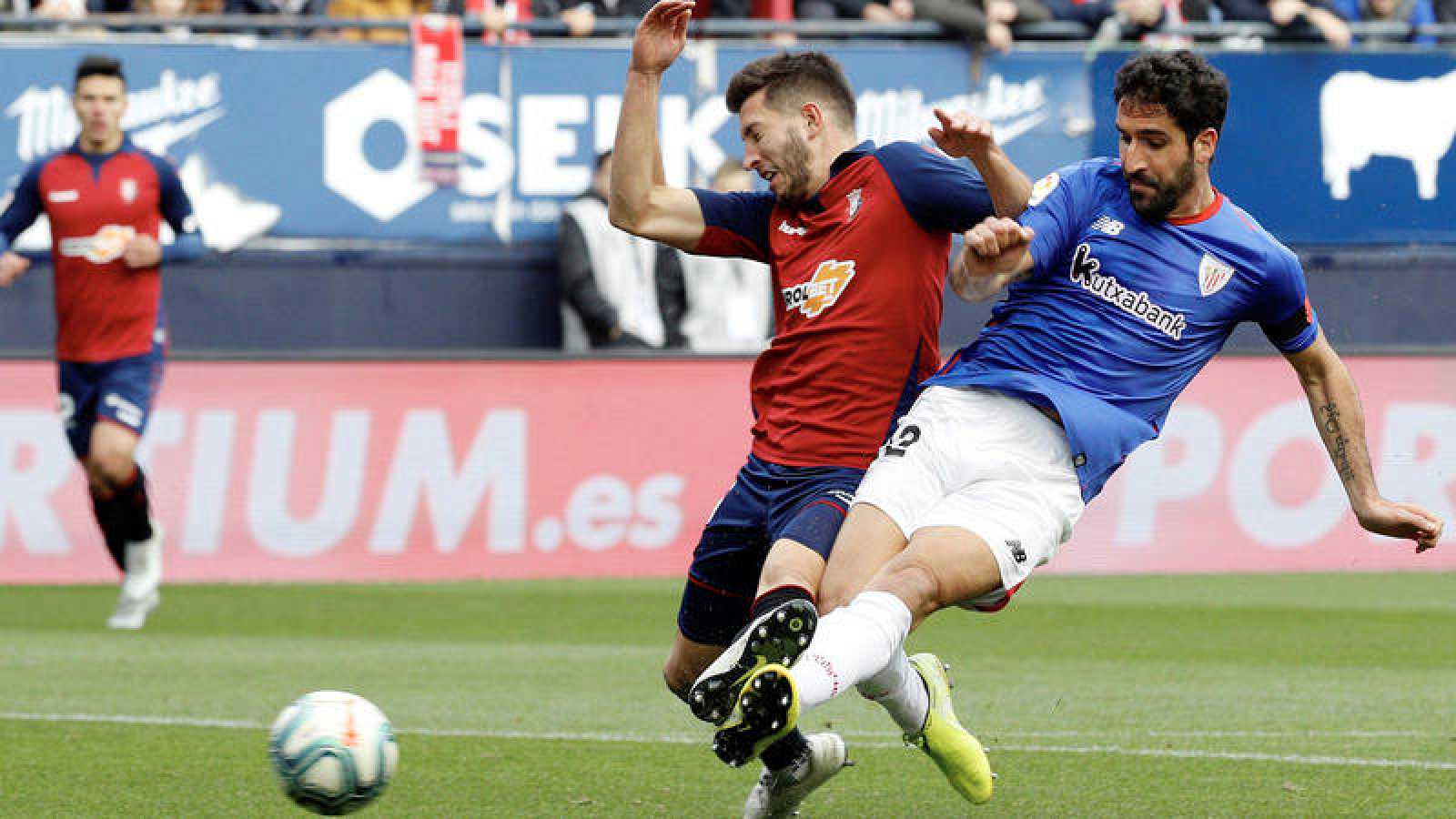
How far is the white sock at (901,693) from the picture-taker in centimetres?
577

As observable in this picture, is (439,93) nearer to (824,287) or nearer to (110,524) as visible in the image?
(110,524)

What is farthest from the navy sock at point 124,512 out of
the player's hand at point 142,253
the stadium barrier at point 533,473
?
the stadium barrier at point 533,473

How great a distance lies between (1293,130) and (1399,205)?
82 centimetres

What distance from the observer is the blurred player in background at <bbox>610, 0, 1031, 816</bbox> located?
615 cm

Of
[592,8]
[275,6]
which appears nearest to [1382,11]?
[592,8]

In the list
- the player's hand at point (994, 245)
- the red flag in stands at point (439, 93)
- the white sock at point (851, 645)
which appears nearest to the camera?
the white sock at point (851, 645)

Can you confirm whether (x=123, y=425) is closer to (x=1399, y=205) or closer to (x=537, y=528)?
(x=537, y=528)

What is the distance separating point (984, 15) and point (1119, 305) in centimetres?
878

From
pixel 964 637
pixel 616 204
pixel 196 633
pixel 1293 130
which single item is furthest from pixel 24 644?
pixel 1293 130

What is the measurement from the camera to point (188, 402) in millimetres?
13016

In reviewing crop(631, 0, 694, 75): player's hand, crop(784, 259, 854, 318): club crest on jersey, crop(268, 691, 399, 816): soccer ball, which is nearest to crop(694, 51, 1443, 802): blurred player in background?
crop(784, 259, 854, 318): club crest on jersey

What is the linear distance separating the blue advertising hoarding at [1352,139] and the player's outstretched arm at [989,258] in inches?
356

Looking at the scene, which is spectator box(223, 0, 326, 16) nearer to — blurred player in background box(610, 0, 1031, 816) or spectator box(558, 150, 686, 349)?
spectator box(558, 150, 686, 349)

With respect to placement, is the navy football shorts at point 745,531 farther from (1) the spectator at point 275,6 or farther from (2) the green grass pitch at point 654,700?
(1) the spectator at point 275,6
